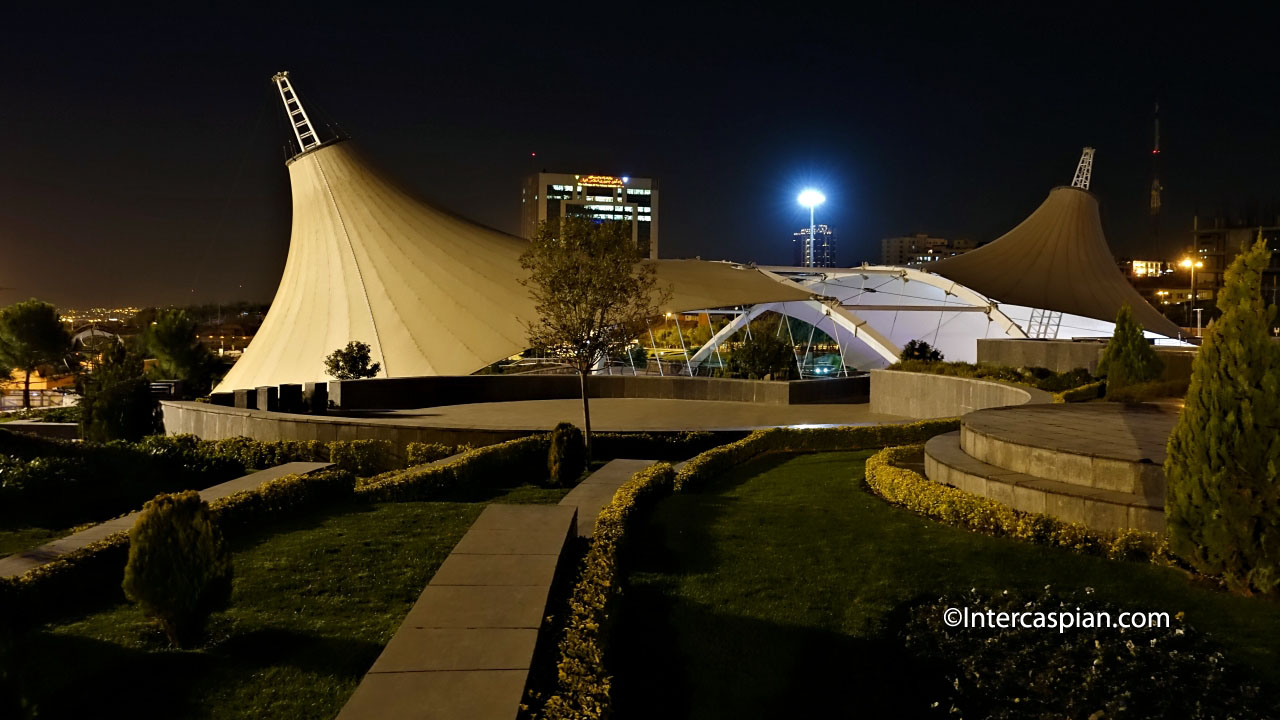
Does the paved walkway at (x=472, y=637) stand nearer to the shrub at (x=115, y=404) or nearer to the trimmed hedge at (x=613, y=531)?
the trimmed hedge at (x=613, y=531)

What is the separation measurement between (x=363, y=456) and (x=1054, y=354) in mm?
15875

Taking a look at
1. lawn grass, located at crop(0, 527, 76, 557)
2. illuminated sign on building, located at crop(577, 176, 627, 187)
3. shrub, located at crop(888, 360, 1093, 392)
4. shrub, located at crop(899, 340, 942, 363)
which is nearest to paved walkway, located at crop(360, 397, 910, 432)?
shrub, located at crop(888, 360, 1093, 392)

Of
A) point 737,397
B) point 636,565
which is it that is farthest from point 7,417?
point 636,565

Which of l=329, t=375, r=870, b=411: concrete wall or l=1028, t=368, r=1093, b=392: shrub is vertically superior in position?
l=1028, t=368, r=1093, b=392: shrub

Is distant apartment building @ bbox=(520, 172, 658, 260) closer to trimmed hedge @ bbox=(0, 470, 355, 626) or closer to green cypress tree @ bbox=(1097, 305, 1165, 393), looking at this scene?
green cypress tree @ bbox=(1097, 305, 1165, 393)

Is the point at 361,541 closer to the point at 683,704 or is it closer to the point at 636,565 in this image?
the point at 636,565

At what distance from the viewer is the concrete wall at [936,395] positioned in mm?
15414

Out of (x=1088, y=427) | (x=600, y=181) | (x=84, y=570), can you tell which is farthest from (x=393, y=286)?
(x=600, y=181)

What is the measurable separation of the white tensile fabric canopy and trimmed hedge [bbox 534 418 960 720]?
11870 mm

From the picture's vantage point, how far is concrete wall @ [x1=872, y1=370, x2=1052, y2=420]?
1541 centimetres

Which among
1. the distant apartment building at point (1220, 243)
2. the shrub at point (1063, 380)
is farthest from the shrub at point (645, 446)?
the distant apartment building at point (1220, 243)

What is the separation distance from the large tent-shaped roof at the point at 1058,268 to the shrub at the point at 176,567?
29780 mm

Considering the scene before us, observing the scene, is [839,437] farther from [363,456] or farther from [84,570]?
[84,570]

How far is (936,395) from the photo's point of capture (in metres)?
17.7
